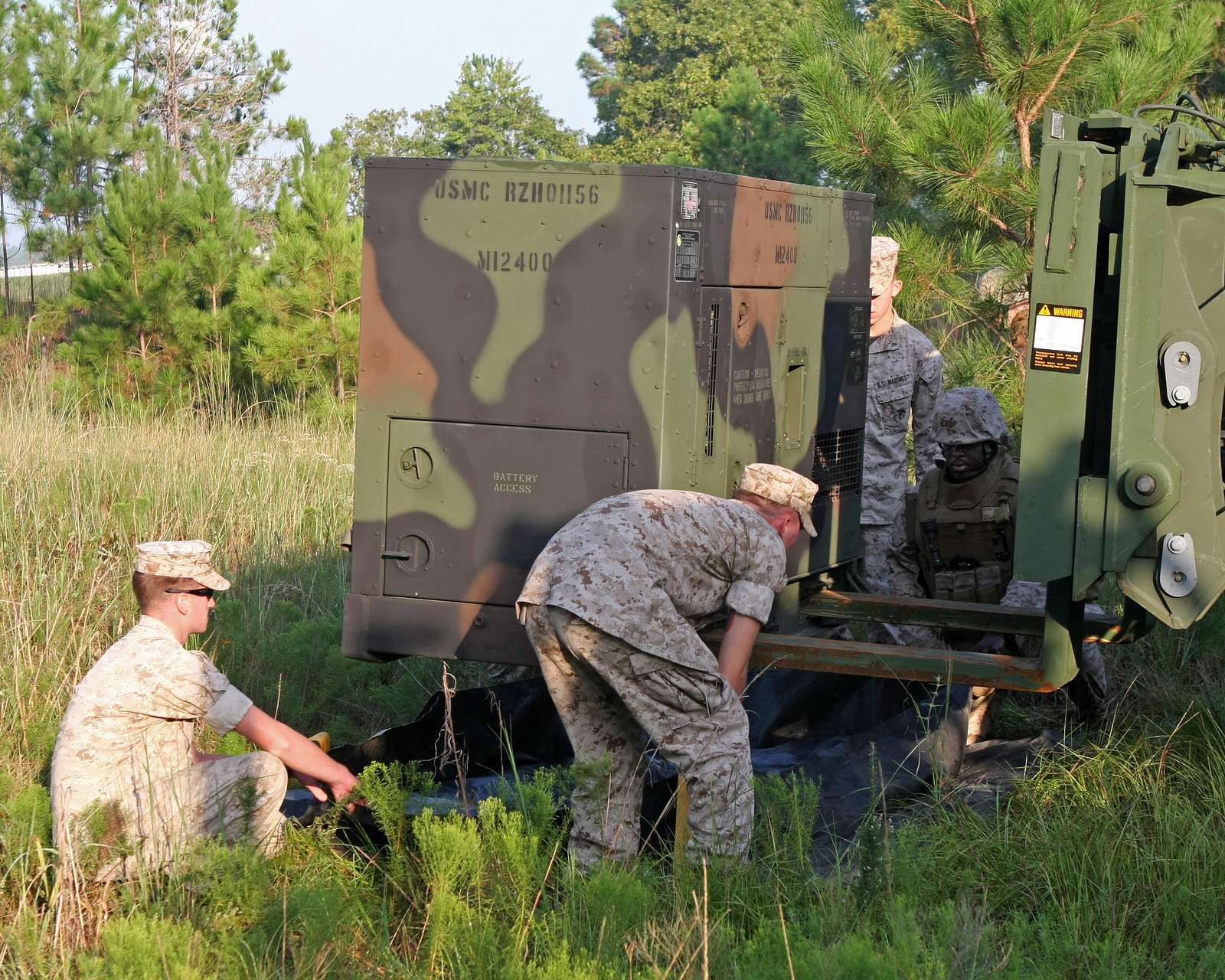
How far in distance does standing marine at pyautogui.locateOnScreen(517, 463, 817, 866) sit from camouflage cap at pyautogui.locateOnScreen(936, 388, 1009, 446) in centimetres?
181

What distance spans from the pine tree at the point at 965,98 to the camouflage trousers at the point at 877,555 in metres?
2.59

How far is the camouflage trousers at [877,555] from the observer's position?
6520 millimetres

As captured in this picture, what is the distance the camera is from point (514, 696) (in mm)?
5270

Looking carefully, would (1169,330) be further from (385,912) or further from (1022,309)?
(1022,309)

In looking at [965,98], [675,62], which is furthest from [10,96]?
[675,62]

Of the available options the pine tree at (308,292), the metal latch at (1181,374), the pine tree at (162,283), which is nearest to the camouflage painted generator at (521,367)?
the metal latch at (1181,374)

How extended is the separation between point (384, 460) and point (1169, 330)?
238 cm

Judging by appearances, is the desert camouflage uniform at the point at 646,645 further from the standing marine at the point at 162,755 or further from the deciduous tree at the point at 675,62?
the deciduous tree at the point at 675,62

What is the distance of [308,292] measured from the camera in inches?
492

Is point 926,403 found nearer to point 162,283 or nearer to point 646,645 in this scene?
point 646,645

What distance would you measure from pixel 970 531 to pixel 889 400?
1.05 meters

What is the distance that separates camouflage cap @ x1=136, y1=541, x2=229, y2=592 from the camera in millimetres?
4355

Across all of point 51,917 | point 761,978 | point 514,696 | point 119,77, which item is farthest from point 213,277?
point 761,978

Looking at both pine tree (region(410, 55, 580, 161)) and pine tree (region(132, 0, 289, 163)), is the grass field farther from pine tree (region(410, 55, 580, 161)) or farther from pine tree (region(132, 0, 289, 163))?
pine tree (region(410, 55, 580, 161))
